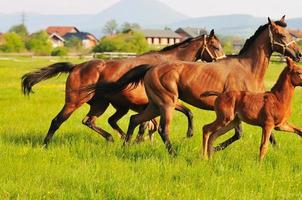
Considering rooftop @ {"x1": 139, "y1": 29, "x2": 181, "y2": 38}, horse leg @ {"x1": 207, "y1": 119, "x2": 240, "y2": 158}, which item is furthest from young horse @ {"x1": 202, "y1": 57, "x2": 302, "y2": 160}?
rooftop @ {"x1": 139, "y1": 29, "x2": 181, "y2": 38}

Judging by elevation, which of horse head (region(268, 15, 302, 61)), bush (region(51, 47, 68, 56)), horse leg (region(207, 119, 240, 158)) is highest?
horse head (region(268, 15, 302, 61))

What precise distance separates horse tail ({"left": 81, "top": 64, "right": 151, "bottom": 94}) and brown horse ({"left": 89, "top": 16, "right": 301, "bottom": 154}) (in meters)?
0.02

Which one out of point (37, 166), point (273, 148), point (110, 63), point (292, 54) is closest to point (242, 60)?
point (292, 54)

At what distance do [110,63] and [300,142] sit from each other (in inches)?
161

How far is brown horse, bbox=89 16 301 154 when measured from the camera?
8781 millimetres

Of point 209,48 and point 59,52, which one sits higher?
point 209,48

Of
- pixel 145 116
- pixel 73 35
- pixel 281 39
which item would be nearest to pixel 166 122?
pixel 145 116

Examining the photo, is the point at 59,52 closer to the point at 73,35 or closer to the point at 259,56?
the point at 259,56

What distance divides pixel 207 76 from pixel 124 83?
1699mm

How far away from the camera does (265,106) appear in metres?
7.73

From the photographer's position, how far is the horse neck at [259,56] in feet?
30.6

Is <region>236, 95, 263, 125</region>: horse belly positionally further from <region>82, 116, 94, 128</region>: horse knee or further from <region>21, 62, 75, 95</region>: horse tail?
<region>21, 62, 75, 95</region>: horse tail

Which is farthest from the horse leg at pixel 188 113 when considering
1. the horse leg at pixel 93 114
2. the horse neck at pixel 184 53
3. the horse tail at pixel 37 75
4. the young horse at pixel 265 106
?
Answer: the horse tail at pixel 37 75

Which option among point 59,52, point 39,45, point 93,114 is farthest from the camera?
point 39,45
